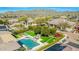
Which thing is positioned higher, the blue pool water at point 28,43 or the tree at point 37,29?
the tree at point 37,29

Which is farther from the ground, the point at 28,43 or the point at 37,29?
the point at 37,29

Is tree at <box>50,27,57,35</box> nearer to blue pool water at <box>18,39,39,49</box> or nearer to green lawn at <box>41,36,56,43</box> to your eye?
green lawn at <box>41,36,56,43</box>

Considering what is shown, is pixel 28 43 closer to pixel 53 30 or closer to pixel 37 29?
pixel 37 29

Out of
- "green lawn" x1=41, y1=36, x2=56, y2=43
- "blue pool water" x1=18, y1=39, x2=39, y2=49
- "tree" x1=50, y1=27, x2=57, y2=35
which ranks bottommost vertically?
"blue pool water" x1=18, y1=39, x2=39, y2=49

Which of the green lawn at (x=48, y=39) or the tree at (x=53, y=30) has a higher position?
the tree at (x=53, y=30)

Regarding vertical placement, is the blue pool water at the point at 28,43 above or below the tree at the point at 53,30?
below

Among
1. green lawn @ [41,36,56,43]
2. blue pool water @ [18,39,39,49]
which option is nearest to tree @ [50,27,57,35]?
green lawn @ [41,36,56,43]

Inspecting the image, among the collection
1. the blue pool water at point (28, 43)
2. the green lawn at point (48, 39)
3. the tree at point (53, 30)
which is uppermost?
the tree at point (53, 30)

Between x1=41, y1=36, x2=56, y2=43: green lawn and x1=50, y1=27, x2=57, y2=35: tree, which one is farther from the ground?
x1=50, y1=27, x2=57, y2=35: tree

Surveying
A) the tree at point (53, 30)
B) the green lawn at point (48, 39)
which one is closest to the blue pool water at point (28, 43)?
the green lawn at point (48, 39)

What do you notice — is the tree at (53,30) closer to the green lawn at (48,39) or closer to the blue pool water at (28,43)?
the green lawn at (48,39)

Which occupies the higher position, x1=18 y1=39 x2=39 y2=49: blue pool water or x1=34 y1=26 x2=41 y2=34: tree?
x1=34 y1=26 x2=41 y2=34: tree

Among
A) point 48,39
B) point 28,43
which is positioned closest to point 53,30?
point 48,39
